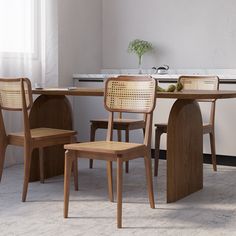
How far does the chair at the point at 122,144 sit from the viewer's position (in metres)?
2.79

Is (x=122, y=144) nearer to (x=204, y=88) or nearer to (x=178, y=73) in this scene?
(x=204, y=88)

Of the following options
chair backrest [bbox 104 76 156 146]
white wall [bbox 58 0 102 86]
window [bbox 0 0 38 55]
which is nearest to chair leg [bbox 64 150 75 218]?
chair backrest [bbox 104 76 156 146]

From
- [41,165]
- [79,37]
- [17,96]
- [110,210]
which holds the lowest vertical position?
[110,210]

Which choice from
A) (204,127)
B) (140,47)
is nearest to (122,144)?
(204,127)

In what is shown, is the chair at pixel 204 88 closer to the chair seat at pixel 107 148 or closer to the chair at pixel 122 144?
the chair at pixel 122 144

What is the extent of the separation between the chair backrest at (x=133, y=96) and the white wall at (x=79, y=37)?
2.22 meters

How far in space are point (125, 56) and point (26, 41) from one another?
137cm

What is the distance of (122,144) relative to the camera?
3010 mm

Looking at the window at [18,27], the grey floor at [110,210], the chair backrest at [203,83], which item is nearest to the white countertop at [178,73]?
the chair backrest at [203,83]

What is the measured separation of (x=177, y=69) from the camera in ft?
17.4

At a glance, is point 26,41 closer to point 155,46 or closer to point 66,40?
point 66,40

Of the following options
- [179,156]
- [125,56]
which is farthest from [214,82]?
[125,56]

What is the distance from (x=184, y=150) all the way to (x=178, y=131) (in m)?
0.18

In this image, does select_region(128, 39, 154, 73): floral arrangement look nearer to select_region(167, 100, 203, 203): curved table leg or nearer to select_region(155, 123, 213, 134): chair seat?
select_region(155, 123, 213, 134): chair seat
